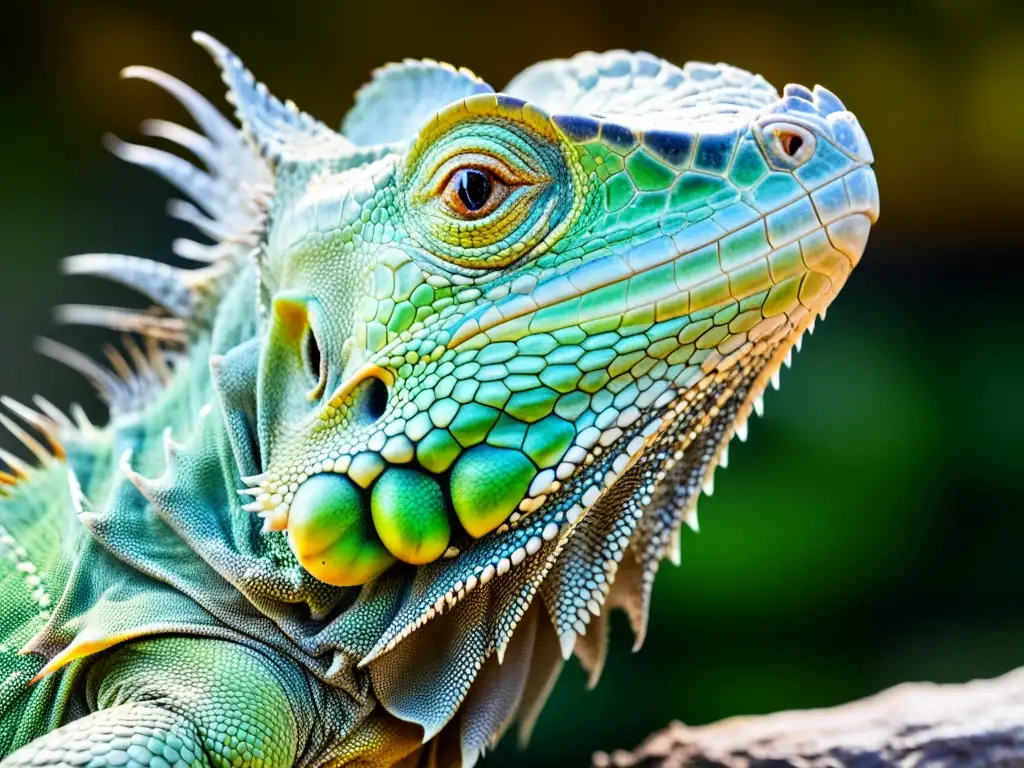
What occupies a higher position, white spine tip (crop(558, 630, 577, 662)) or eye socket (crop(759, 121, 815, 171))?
eye socket (crop(759, 121, 815, 171))

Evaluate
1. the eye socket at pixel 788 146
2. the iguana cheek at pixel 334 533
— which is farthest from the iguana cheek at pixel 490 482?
the eye socket at pixel 788 146

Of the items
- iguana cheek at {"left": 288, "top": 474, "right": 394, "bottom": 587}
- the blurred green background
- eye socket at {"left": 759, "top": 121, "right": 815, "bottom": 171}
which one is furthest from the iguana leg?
the blurred green background

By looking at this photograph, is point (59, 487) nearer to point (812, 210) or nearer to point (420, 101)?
point (420, 101)

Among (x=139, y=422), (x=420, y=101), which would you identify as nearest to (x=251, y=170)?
(x=420, y=101)

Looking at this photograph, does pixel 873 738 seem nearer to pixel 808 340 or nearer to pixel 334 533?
pixel 334 533

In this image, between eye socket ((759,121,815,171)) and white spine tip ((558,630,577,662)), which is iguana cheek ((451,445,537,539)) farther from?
eye socket ((759,121,815,171))

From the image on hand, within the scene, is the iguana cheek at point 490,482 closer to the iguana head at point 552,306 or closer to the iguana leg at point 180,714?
the iguana head at point 552,306

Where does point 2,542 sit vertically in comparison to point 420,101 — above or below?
below
